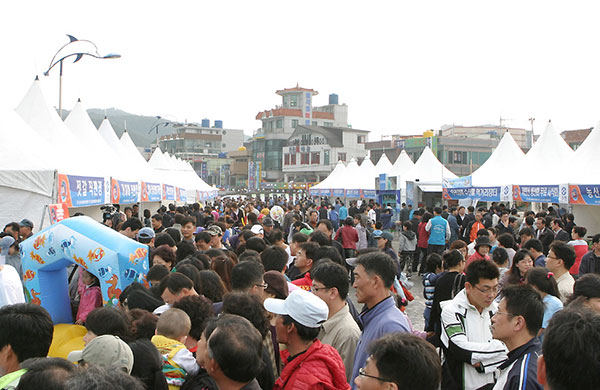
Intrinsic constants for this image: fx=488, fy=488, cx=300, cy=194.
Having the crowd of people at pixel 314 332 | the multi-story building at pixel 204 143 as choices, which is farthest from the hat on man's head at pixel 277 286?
the multi-story building at pixel 204 143

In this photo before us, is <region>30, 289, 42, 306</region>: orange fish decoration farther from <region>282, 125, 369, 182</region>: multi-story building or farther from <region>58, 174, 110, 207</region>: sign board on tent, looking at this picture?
<region>282, 125, 369, 182</region>: multi-story building

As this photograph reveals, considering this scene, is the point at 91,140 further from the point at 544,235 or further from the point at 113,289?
the point at 544,235

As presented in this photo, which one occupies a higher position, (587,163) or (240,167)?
(240,167)

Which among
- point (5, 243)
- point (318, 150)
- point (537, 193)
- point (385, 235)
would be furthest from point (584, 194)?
point (318, 150)

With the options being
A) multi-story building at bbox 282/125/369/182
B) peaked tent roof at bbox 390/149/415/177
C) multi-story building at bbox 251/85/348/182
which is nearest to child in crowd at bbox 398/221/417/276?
peaked tent roof at bbox 390/149/415/177

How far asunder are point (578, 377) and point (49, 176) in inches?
376

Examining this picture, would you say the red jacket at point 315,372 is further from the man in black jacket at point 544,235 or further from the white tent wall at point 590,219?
the white tent wall at point 590,219

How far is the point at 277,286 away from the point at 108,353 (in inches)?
68.7

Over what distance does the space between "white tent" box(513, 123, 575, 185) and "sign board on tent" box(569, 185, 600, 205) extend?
126 inches

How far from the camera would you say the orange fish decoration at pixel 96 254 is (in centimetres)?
485

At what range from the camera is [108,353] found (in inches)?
95.2

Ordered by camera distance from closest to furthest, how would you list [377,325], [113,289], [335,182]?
1. [377,325]
2. [113,289]
3. [335,182]

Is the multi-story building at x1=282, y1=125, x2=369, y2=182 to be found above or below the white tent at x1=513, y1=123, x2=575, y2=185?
above

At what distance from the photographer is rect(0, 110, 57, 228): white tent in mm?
8977
